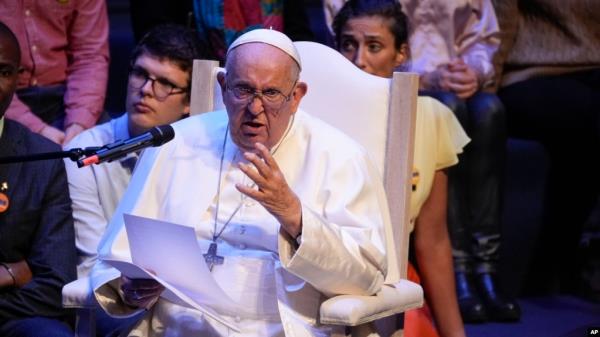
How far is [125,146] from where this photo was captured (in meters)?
2.79

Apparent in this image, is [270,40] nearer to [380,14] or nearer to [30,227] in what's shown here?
[30,227]

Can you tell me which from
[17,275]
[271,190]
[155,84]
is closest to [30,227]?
[17,275]

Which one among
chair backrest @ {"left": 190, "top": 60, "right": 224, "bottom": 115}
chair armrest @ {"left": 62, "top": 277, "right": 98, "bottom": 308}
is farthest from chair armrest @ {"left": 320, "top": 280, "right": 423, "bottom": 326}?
chair backrest @ {"left": 190, "top": 60, "right": 224, "bottom": 115}

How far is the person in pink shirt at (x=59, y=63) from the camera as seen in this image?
4664mm

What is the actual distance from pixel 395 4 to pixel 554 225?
1473mm

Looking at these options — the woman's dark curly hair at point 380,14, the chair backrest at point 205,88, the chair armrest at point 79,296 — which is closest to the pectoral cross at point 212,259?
the chair armrest at point 79,296

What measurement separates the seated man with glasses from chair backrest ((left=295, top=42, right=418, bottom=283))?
1.72 feet

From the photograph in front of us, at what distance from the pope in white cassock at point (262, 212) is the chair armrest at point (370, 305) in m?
0.05

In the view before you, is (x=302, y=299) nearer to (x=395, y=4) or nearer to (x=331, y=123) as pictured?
(x=331, y=123)

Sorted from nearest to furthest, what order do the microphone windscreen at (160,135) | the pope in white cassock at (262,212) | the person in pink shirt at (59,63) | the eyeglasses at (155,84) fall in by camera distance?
the microphone windscreen at (160,135) < the pope in white cassock at (262,212) < the eyeglasses at (155,84) < the person in pink shirt at (59,63)

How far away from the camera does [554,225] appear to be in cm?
532

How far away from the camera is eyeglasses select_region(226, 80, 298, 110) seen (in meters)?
3.24

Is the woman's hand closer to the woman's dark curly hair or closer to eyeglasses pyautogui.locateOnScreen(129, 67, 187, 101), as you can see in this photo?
eyeglasses pyautogui.locateOnScreen(129, 67, 187, 101)

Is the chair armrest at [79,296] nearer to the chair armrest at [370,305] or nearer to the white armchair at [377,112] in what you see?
the chair armrest at [370,305]
